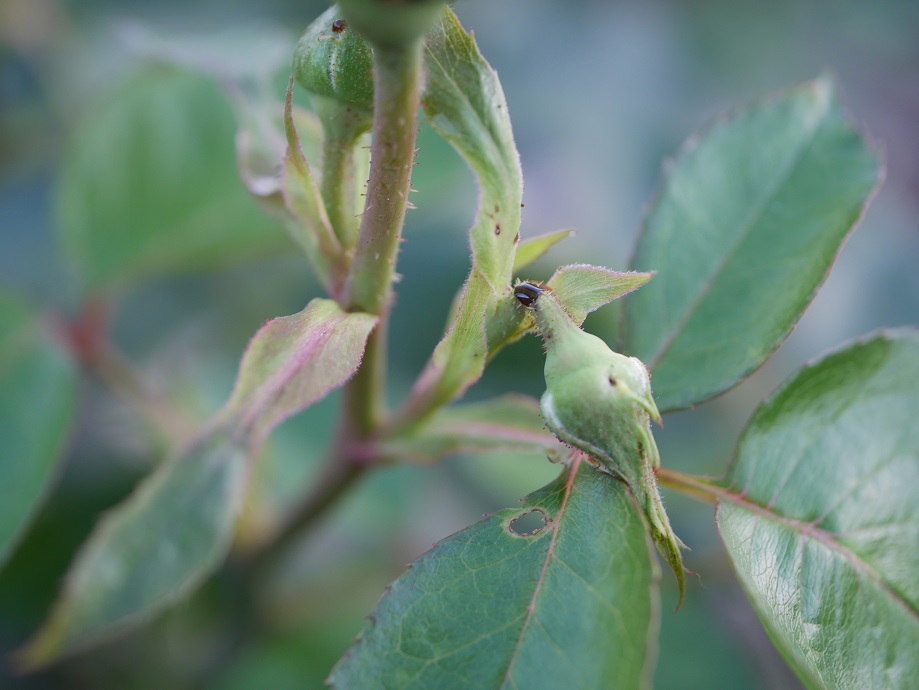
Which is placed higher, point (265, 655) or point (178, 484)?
point (178, 484)

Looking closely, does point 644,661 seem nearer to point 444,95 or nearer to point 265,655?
point 444,95

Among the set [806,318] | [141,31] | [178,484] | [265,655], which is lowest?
[265,655]

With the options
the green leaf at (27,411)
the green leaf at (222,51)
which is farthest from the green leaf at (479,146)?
the green leaf at (27,411)

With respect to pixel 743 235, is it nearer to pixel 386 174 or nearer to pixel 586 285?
pixel 586 285

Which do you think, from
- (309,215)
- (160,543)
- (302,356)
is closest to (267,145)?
(309,215)

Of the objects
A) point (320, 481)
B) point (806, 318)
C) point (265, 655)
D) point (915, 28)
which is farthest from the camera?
point (915, 28)

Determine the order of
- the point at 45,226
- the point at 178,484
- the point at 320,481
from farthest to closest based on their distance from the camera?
1. the point at 45,226
2. the point at 320,481
3. the point at 178,484

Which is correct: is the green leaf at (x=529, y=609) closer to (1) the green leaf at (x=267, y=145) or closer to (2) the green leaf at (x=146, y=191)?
(1) the green leaf at (x=267, y=145)

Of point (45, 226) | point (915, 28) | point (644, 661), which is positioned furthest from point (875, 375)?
point (915, 28)
